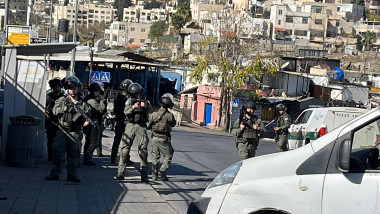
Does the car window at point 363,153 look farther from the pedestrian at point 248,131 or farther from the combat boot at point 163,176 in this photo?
the combat boot at point 163,176

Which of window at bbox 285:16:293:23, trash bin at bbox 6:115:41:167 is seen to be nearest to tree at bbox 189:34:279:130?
trash bin at bbox 6:115:41:167

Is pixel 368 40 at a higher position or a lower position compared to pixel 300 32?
lower

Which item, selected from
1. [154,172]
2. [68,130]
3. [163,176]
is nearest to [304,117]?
[163,176]

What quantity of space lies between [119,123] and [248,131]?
332cm

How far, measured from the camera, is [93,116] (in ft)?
51.9

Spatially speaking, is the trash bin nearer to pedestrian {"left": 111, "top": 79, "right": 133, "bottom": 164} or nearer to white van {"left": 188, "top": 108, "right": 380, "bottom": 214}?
pedestrian {"left": 111, "top": 79, "right": 133, "bottom": 164}

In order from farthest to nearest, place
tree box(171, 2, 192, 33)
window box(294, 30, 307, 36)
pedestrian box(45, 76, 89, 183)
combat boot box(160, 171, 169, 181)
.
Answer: window box(294, 30, 307, 36) → tree box(171, 2, 192, 33) → combat boot box(160, 171, 169, 181) → pedestrian box(45, 76, 89, 183)

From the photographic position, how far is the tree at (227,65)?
56.9m

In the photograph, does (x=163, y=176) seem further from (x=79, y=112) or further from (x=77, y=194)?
(x=77, y=194)

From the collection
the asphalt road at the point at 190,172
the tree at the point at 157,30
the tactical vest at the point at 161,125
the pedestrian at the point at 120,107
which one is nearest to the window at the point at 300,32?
the tree at the point at 157,30

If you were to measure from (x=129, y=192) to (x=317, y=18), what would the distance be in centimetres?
12844

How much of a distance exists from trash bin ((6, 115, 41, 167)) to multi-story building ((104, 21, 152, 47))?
132 meters

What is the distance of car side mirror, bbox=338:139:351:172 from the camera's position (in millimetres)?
6348

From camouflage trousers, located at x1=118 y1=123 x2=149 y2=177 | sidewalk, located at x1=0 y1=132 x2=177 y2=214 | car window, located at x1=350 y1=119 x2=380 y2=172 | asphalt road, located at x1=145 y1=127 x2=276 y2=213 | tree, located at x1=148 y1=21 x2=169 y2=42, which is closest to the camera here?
car window, located at x1=350 y1=119 x2=380 y2=172
